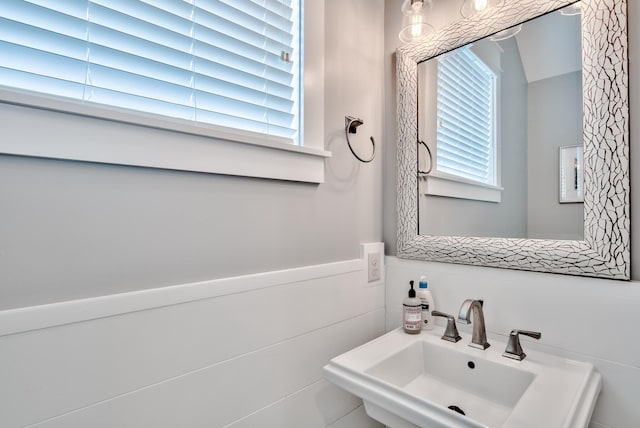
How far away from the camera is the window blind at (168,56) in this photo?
634mm

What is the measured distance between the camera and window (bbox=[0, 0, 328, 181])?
626 millimetres

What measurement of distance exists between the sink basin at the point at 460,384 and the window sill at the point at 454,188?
1.62ft

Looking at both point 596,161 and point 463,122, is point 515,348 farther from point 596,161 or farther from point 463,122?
point 463,122

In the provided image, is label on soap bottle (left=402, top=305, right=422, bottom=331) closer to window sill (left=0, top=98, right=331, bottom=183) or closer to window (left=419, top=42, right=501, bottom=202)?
window (left=419, top=42, right=501, bottom=202)

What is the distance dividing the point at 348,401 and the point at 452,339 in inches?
17.5

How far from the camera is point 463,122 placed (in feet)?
3.88

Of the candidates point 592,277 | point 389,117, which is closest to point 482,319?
point 592,277

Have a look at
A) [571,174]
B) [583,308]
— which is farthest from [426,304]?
[571,174]

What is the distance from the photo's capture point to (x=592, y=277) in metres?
0.84

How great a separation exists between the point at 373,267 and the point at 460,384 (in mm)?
478

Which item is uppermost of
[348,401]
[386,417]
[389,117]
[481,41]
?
[481,41]

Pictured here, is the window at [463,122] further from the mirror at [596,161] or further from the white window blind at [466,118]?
the mirror at [596,161]

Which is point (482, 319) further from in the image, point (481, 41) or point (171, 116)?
point (171, 116)

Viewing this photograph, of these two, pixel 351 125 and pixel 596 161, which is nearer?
pixel 596 161
